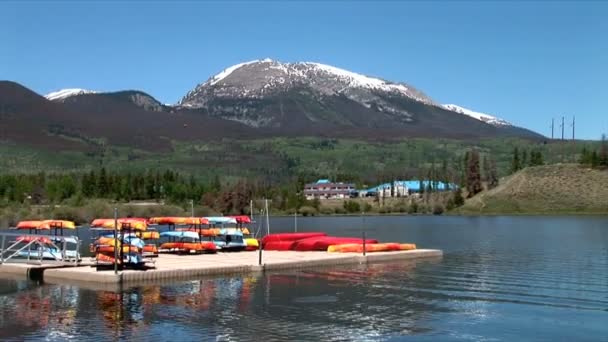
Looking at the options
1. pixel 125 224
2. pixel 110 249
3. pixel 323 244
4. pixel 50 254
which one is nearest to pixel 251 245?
pixel 323 244

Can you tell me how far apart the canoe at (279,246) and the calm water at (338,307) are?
46.2ft

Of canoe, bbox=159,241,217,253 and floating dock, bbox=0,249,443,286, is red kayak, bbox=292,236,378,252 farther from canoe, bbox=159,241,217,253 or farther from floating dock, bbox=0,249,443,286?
canoe, bbox=159,241,217,253

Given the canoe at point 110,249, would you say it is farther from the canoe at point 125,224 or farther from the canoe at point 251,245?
the canoe at point 251,245

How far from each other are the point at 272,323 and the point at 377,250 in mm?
33326

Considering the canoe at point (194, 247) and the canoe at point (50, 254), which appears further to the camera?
the canoe at point (194, 247)

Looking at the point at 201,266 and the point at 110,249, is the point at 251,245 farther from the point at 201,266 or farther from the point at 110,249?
the point at 110,249

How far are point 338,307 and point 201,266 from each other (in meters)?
16.3

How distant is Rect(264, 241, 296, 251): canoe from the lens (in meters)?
68.2

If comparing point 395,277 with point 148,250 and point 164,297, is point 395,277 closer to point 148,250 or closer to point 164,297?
point 164,297

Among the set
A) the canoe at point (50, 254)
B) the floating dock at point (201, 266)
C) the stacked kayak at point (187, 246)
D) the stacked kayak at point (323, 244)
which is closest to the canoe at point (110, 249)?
the floating dock at point (201, 266)

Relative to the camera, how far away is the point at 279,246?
68812mm

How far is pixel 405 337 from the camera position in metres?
29.2

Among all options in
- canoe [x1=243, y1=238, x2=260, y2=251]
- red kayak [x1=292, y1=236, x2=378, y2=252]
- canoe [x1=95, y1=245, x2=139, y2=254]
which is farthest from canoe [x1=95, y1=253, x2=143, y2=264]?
red kayak [x1=292, y1=236, x2=378, y2=252]

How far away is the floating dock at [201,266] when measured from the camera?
149ft
